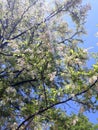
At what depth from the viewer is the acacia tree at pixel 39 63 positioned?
1029 centimetres

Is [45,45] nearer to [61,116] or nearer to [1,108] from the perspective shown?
[61,116]

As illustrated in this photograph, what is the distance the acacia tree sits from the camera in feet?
33.8

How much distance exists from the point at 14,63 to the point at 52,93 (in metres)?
3.42

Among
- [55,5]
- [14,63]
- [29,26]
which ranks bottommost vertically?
[14,63]

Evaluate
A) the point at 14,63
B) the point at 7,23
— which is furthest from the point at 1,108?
the point at 7,23

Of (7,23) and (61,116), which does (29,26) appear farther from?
(61,116)

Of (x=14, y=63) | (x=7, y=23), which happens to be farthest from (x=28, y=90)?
(x=7, y=23)

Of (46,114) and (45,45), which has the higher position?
(45,45)

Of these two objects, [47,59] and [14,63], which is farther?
[14,63]

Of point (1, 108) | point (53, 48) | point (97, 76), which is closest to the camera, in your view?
point (97, 76)

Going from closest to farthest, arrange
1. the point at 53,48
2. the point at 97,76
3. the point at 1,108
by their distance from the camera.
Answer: the point at 97,76
the point at 53,48
the point at 1,108

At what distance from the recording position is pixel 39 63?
10.4m

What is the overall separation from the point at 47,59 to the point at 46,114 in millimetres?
2422

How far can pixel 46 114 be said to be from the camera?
11867 mm
